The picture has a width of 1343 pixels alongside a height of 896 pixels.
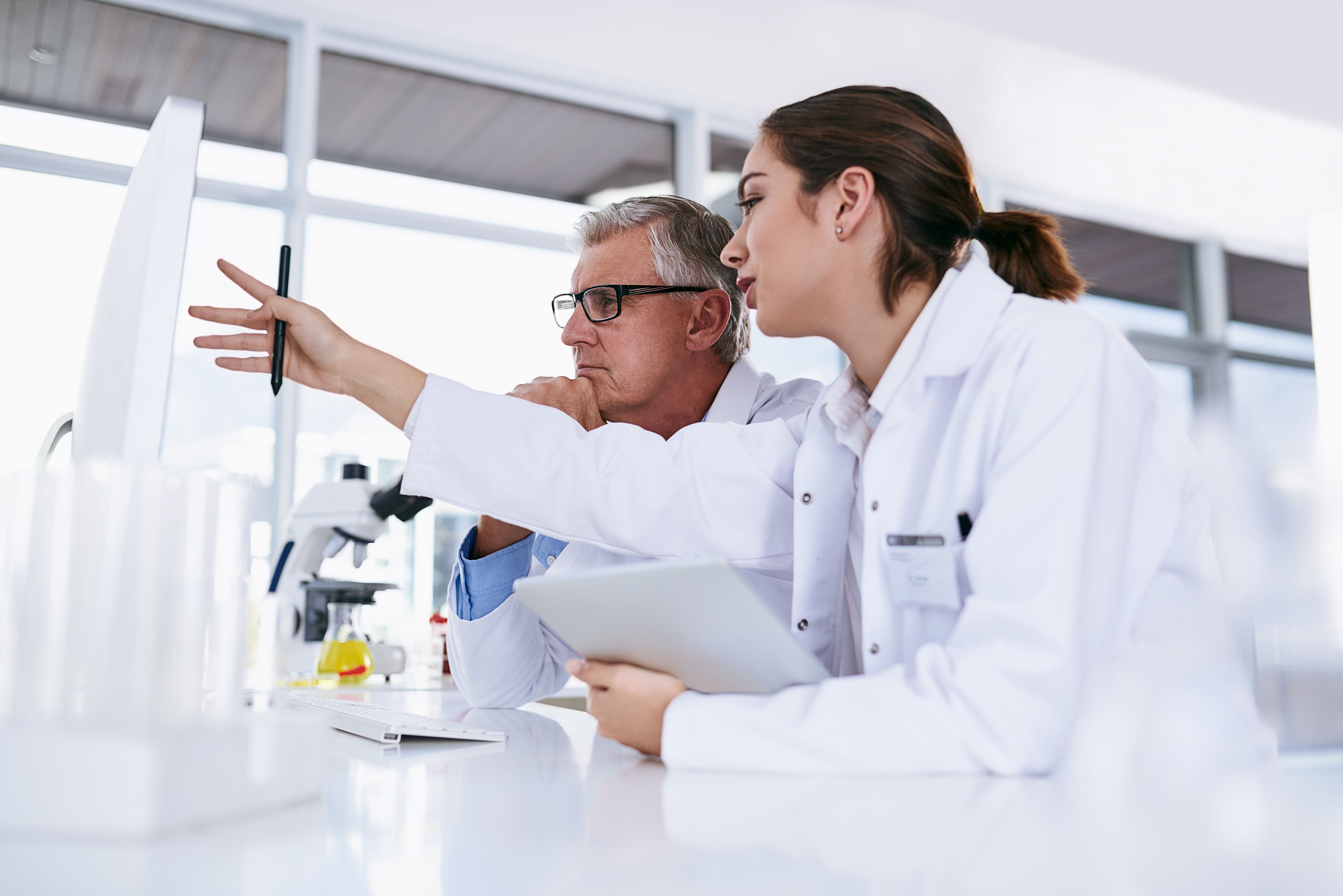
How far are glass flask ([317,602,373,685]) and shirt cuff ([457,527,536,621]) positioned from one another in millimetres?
891

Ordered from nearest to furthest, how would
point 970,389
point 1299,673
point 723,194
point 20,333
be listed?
point 970,389 → point 1299,673 → point 20,333 → point 723,194

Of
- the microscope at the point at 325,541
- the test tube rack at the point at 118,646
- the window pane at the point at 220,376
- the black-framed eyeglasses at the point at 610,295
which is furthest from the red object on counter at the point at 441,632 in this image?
the test tube rack at the point at 118,646

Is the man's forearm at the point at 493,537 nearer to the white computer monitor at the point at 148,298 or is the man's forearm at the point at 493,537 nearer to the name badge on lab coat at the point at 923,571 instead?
the name badge on lab coat at the point at 923,571

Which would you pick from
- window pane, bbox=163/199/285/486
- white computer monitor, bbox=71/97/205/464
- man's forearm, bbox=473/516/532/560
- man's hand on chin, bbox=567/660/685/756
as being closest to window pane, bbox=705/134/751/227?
window pane, bbox=163/199/285/486

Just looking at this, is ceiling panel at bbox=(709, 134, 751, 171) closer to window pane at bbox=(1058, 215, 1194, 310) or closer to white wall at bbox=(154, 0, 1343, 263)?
white wall at bbox=(154, 0, 1343, 263)

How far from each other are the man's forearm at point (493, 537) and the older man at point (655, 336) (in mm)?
21

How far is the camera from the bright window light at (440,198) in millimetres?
4352

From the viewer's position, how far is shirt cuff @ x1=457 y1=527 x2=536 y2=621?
5.62ft

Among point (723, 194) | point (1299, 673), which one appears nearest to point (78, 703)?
point (1299, 673)

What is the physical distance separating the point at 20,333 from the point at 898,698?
397cm

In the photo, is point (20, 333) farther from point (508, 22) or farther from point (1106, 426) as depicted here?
point (1106, 426)

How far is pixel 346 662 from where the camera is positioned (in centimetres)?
249

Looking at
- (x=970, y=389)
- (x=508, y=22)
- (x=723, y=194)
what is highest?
(x=508, y=22)

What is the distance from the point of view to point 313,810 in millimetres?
692
